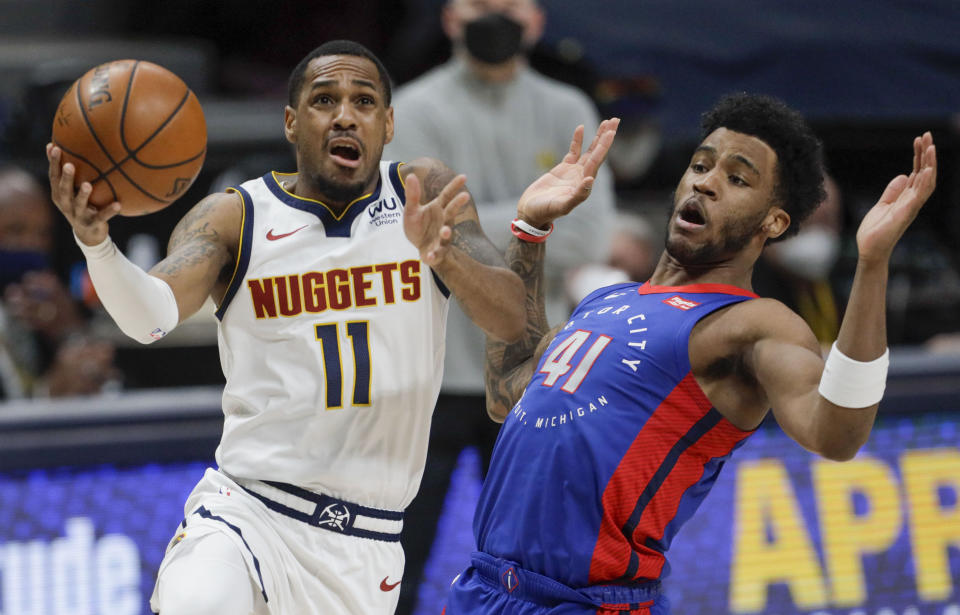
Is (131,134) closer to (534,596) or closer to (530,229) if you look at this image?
(530,229)

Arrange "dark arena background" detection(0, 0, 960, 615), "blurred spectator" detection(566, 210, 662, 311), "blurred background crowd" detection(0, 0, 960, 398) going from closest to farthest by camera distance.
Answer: "dark arena background" detection(0, 0, 960, 615) < "blurred background crowd" detection(0, 0, 960, 398) < "blurred spectator" detection(566, 210, 662, 311)

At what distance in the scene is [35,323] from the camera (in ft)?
19.7

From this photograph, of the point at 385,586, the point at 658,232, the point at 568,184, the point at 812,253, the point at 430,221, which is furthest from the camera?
the point at 658,232

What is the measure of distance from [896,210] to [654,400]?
0.78 metres

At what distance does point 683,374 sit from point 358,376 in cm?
103

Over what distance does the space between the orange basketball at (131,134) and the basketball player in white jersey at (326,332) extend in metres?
0.22

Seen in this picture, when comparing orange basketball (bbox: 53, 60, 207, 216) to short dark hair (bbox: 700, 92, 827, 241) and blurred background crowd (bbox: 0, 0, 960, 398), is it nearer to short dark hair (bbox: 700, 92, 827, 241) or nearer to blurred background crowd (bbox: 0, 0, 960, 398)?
short dark hair (bbox: 700, 92, 827, 241)

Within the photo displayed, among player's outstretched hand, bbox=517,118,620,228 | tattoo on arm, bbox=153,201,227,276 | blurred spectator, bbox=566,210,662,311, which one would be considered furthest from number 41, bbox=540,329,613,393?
blurred spectator, bbox=566,210,662,311

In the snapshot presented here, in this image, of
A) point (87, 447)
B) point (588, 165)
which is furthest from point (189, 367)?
Answer: point (588, 165)

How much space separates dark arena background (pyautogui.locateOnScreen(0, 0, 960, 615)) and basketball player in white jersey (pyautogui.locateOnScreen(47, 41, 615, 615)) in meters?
1.40

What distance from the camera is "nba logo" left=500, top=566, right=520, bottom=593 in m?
3.32

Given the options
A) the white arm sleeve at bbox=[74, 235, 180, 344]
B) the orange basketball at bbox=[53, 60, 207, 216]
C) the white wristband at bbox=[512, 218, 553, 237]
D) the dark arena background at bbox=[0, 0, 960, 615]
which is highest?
the orange basketball at bbox=[53, 60, 207, 216]

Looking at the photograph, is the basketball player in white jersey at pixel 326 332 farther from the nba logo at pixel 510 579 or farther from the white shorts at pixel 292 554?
the nba logo at pixel 510 579

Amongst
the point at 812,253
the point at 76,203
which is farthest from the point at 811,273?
the point at 76,203
